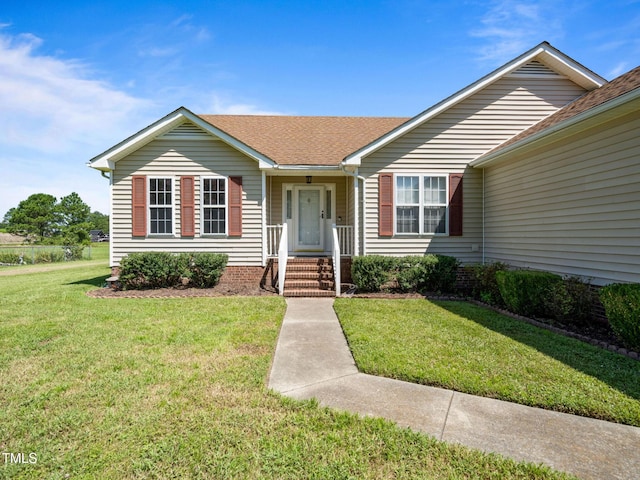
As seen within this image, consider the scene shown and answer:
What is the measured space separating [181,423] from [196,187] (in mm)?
7987

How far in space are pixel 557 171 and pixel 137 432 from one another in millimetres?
7991

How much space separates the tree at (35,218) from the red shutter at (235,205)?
37338 millimetres

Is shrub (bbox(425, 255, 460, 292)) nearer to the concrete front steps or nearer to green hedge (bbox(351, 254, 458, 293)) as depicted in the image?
green hedge (bbox(351, 254, 458, 293))

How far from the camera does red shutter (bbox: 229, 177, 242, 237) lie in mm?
9656

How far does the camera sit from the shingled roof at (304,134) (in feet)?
34.6

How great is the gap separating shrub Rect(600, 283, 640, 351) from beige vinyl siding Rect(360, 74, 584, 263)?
15.4 feet

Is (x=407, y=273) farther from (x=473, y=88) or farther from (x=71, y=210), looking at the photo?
(x=71, y=210)

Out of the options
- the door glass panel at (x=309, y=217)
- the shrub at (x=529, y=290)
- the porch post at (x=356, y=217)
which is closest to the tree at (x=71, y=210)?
the door glass panel at (x=309, y=217)

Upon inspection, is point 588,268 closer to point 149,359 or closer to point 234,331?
point 234,331

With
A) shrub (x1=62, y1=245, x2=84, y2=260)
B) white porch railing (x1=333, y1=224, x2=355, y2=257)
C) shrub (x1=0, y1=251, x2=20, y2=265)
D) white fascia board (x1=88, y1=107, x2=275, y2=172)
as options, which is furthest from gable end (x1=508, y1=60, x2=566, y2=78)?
shrub (x1=0, y1=251, x2=20, y2=265)

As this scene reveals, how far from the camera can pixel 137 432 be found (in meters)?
2.56

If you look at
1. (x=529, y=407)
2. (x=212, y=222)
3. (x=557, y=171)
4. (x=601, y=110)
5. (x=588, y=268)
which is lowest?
(x=529, y=407)

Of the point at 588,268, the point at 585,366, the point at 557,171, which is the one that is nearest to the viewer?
the point at 585,366

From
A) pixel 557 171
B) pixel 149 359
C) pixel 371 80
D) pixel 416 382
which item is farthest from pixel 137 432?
pixel 371 80
